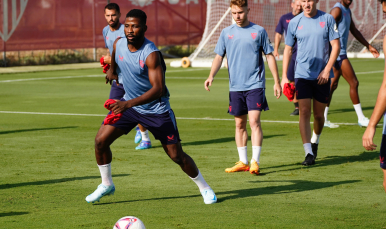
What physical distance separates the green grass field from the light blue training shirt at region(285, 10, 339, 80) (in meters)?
1.25

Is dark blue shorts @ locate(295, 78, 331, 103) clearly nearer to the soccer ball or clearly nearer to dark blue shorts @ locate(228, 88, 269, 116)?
dark blue shorts @ locate(228, 88, 269, 116)

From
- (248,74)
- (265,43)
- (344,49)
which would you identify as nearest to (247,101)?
(248,74)

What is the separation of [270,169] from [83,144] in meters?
3.38

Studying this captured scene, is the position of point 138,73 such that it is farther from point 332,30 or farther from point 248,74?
point 332,30

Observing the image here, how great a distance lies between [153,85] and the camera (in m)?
6.15

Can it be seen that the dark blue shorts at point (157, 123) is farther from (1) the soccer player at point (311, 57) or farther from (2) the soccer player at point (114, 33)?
(2) the soccer player at point (114, 33)

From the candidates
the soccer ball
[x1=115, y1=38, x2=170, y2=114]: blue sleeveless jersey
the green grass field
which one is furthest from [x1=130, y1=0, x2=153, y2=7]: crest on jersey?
the soccer ball

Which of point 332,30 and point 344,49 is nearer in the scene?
point 332,30

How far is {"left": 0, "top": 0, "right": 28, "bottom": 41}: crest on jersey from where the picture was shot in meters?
27.8

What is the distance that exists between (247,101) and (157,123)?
6.68 feet

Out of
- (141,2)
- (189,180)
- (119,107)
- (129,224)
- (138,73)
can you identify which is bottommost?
(141,2)

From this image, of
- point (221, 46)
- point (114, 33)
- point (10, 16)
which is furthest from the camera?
point (10, 16)

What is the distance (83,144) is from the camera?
34.1 feet

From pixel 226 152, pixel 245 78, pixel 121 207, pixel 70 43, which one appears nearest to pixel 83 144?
pixel 226 152
